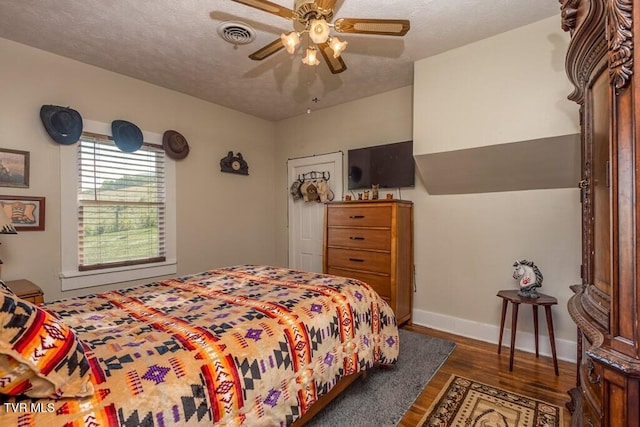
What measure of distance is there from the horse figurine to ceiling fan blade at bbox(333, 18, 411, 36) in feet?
6.65

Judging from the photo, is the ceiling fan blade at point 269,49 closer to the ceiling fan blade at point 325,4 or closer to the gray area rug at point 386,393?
the ceiling fan blade at point 325,4

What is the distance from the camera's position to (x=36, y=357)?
813mm

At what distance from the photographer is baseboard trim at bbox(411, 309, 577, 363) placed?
2.47m

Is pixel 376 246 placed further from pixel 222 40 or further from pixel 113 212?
pixel 113 212

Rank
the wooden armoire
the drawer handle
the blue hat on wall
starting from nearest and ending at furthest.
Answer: the wooden armoire → the drawer handle → the blue hat on wall

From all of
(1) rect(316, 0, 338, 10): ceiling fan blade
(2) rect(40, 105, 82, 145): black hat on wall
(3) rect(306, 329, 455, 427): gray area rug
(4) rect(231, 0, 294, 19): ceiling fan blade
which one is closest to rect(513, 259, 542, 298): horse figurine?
(3) rect(306, 329, 455, 427): gray area rug

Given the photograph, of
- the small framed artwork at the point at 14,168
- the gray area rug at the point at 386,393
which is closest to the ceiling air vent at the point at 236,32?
the small framed artwork at the point at 14,168

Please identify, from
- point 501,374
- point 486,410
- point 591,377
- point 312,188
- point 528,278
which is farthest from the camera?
point 312,188

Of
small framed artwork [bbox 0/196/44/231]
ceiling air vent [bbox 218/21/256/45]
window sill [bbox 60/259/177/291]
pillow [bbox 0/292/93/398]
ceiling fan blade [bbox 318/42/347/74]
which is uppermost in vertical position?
ceiling air vent [bbox 218/21/256/45]

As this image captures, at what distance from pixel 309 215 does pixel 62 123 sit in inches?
111

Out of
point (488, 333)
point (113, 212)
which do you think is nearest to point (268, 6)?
point (113, 212)

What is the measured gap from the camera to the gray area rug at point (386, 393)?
174 cm

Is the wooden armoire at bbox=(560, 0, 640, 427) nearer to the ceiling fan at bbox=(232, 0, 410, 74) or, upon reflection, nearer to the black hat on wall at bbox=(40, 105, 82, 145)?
the ceiling fan at bbox=(232, 0, 410, 74)

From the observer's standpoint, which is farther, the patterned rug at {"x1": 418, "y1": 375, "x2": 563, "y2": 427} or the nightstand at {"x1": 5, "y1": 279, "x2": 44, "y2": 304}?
the nightstand at {"x1": 5, "y1": 279, "x2": 44, "y2": 304}
